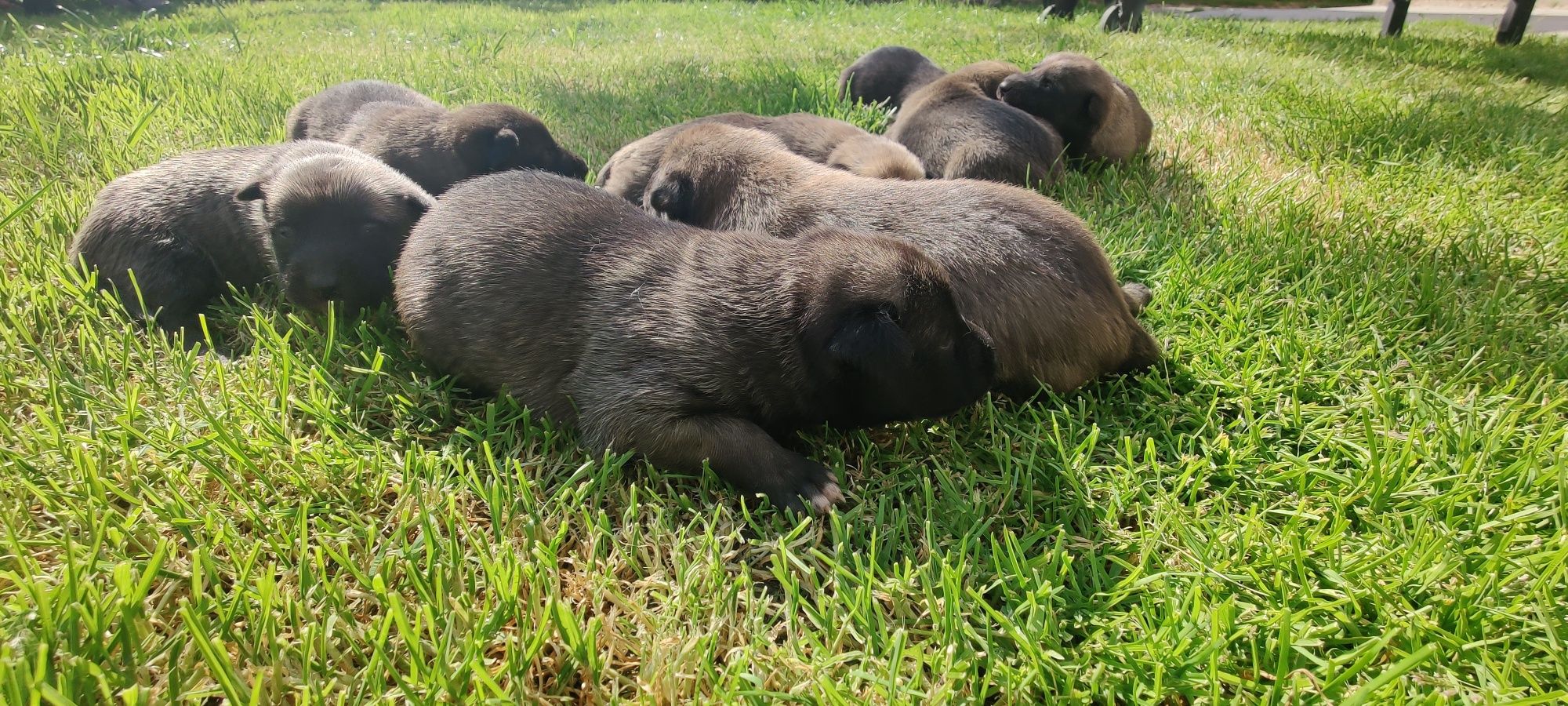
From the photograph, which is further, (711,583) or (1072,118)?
(1072,118)

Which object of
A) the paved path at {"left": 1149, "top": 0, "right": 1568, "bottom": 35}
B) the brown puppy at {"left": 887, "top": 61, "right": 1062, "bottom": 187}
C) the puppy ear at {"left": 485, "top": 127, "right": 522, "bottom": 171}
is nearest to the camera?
the brown puppy at {"left": 887, "top": 61, "right": 1062, "bottom": 187}

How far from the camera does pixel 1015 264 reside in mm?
2756

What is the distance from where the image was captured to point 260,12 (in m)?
12.9

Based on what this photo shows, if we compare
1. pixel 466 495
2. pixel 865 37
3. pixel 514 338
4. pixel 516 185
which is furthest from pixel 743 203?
pixel 865 37

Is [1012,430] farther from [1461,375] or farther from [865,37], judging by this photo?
[865,37]

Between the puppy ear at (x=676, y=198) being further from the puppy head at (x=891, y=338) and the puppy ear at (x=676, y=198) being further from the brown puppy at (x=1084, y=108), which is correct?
the brown puppy at (x=1084, y=108)

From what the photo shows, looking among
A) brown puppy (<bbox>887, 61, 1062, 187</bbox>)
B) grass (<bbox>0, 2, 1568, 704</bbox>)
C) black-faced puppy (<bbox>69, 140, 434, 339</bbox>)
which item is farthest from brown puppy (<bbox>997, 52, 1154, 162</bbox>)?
black-faced puppy (<bbox>69, 140, 434, 339</bbox>)

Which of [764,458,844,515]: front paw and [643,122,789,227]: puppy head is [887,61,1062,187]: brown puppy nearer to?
[643,122,789,227]: puppy head

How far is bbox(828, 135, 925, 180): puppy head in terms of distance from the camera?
4328 mm

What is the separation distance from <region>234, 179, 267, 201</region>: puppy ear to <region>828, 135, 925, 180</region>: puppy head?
9.51 ft

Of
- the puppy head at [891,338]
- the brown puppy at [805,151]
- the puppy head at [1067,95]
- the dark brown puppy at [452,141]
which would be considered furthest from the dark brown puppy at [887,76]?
the puppy head at [891,338]

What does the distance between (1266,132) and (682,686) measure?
5885mm

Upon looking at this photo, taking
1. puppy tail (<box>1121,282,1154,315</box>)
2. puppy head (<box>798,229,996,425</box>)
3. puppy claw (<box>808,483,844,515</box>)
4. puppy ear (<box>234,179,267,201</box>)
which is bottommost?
puppy claw (<box>808,483,844,515</box>)

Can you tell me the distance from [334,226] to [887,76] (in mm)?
4995
